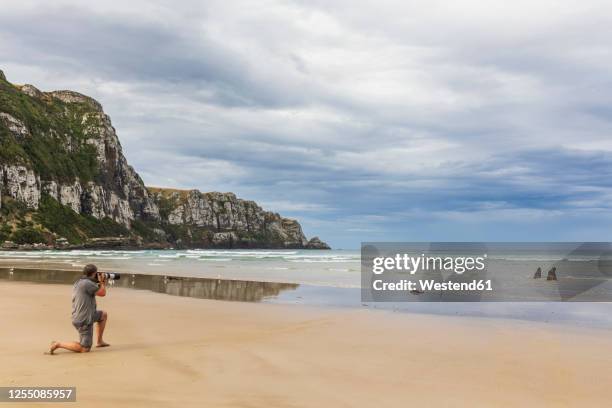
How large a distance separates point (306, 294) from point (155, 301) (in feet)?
23.2

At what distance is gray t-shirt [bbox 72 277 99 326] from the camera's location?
923cm

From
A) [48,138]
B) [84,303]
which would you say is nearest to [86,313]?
[84,303]

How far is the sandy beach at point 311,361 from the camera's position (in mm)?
6805

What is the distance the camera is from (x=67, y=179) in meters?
134

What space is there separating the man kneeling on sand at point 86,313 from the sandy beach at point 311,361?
8.6 inches

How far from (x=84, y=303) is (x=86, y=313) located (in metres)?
0.19

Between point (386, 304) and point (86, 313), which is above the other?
point (86, 313)

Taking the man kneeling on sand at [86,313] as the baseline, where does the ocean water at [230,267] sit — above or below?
below

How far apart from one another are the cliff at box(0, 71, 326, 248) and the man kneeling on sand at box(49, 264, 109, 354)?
107 meters

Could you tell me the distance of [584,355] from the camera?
10000mm

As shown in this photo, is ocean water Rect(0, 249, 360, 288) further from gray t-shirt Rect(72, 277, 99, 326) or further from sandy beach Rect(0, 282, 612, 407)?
gray t-shirt Rect(72, 277, 99, 326)

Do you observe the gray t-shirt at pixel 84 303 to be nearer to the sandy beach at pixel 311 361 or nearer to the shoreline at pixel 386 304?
the sandy beach at pixel 311 361

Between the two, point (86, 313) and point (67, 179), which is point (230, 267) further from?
point (67, 179)

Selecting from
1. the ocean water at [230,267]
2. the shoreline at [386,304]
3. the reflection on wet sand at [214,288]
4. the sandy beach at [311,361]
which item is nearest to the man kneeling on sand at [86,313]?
the sandy beach at [311,361]
